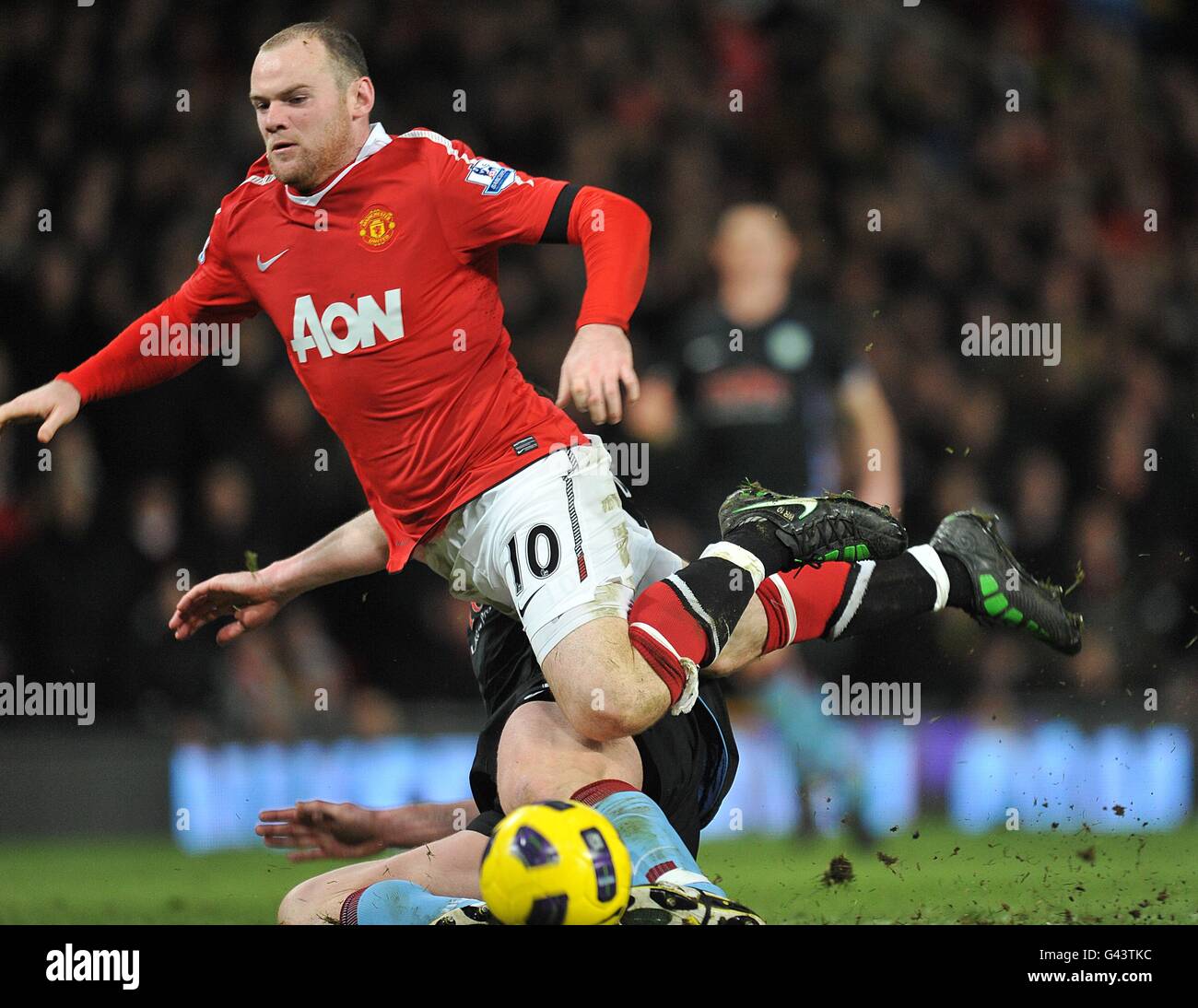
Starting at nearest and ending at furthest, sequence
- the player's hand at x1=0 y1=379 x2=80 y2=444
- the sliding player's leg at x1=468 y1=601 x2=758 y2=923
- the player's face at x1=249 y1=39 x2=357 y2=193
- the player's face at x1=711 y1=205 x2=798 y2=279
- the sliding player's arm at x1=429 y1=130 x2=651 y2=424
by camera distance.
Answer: the sliding player's leg at x1=468 y1=601 x2=758 y2=923, the sliding player's arm at x1=429 y1=130 x2=651 y2=424, the player's face at x1=249 y1=39 x2=357 y2=193, the player's hand at x1=0 y1=379 x2=80 y2=444, the player's face at x1=711 y1=205 x2=798 y2=279

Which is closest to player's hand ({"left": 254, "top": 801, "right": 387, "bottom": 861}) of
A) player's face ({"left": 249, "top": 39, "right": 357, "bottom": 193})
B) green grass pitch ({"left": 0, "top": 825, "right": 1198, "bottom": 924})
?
green grass pitch ({"left": 0, "top": 825, "right": 1198, "bottom": 924})

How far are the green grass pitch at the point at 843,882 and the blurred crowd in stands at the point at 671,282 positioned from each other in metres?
0.78

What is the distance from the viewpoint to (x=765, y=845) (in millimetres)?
5148

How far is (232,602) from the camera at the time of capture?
13.4 ft

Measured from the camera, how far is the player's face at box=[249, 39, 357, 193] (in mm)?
3574

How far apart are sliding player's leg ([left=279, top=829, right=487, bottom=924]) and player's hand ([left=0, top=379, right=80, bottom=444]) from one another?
4.31ft

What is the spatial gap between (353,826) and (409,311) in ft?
4.53

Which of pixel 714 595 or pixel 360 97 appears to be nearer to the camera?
pixel 714 595

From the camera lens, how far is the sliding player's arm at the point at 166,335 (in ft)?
12.6

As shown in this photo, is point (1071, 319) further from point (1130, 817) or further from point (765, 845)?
point (765, 845)

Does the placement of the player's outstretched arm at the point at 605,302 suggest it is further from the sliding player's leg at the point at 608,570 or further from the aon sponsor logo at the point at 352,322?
the aon sponsor logo at the point at 352,322

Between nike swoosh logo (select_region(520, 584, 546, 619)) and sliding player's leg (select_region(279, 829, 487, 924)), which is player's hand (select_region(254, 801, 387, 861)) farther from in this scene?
nike swoosh logo (select_region(520, 584, 546, 619))

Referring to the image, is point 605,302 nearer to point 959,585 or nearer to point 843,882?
point 959,585

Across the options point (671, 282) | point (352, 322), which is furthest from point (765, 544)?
point (671, 282)
